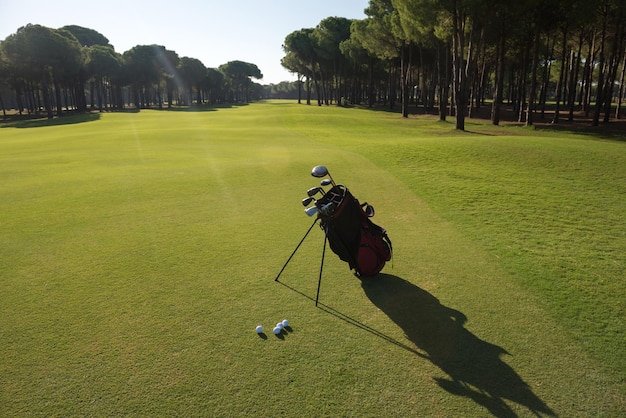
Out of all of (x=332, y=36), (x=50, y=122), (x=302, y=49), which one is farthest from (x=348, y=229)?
(x=302, y=49)

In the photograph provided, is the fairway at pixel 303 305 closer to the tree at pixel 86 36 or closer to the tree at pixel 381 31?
the tree at pixel 381 31

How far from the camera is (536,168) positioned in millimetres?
14836

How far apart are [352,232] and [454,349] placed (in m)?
2.23

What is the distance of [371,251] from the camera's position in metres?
6.36

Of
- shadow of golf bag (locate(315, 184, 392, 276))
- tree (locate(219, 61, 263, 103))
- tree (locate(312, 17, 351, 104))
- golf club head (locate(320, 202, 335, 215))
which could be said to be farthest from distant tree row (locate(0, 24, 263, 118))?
golf club head (locate(320, 202, 335, 215))

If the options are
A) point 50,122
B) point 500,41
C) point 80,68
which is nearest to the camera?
point 500,41

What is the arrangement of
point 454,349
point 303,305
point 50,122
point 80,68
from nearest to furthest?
point 454,349
point 303,305
point 50,122
point 80,68

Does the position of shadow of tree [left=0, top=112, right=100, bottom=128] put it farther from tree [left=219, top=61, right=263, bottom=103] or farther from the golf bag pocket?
tree [left=219, top=61, right=263, bottom=103]

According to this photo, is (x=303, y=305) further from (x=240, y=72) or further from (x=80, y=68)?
(x=240, y=72)

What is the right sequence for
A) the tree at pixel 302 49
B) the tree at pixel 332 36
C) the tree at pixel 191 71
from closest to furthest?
the tree at pixel 332 36
the tree at pixel 302 49
the tree at pixel 191 71

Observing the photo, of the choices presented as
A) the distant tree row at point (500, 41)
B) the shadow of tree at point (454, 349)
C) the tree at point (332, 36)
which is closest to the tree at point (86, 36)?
the tree at point (332, 36)

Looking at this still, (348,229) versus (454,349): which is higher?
(348,229)

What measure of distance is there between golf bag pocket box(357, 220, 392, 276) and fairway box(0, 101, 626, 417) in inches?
10.4

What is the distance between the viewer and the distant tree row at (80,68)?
59938 millimetres
